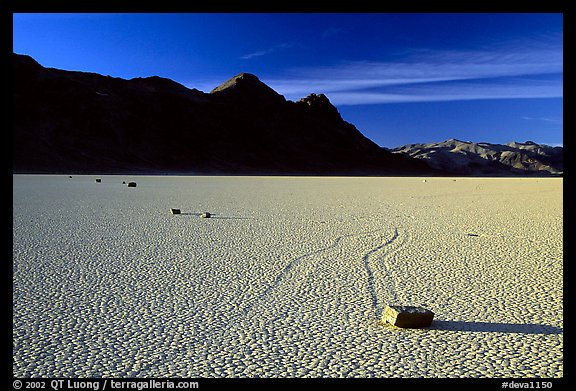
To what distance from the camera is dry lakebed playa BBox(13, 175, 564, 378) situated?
311 cm

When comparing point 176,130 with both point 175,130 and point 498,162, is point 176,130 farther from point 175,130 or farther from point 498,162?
point 498,162

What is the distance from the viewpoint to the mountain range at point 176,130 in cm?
7769

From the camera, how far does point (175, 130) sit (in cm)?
9300

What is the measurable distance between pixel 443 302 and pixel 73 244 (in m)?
5.11

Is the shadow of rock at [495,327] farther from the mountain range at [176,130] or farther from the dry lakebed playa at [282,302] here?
the mountain range at [176,130]

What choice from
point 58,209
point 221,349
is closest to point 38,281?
point 221,349

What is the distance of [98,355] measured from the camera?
3195 mm

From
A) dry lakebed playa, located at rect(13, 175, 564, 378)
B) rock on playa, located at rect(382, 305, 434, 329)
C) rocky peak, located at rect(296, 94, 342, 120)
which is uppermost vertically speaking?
rocky peak, located at rect(296, 94, 342, 120)

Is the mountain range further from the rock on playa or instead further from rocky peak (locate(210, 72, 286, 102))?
the rock on playa

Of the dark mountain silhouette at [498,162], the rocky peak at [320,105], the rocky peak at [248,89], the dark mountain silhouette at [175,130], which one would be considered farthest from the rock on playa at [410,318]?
the dark mountain silhouette at [498,162]

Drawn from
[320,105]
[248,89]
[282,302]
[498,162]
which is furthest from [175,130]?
[282,302]

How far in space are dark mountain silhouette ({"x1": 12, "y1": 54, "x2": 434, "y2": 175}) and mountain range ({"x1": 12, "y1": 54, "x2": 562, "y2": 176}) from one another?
0.16 m

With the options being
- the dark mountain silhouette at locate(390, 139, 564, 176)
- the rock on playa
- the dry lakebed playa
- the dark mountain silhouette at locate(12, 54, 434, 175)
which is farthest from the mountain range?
the rock on playa
